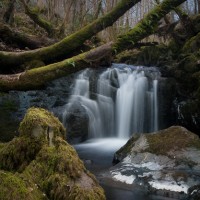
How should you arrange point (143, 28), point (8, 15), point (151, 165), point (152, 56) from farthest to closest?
point (8, 15) → point (152, 56) → point (143, 28) → point (151, 165)

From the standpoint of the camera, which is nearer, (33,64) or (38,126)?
(38,126)

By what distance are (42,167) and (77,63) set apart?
4.19 meters

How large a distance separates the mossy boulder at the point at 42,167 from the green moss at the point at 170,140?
3237 mm

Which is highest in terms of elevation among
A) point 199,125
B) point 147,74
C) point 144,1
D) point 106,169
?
point 144,1

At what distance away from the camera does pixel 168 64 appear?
1266 centimetres

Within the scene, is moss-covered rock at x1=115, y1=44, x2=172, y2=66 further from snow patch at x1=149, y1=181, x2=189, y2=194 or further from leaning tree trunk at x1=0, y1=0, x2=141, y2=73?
snow patch at x1=149, y1=181, x2=189, y2=194

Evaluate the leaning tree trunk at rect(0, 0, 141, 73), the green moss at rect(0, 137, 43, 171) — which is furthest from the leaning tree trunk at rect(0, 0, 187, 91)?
the green moss at rect(0, 137, 43, 171)

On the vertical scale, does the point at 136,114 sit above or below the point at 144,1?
below

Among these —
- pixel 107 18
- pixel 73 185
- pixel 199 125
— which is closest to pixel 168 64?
pixel 199 125

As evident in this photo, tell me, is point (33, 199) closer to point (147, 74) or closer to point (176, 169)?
point (176, 169)

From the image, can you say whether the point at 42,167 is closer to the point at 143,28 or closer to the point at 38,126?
the point at 38,126

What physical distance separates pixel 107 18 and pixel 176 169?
4.64 meters

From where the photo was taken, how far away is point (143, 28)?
8.17 meters

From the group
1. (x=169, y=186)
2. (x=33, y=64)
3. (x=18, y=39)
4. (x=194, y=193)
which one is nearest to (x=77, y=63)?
(x=33, y=64)
